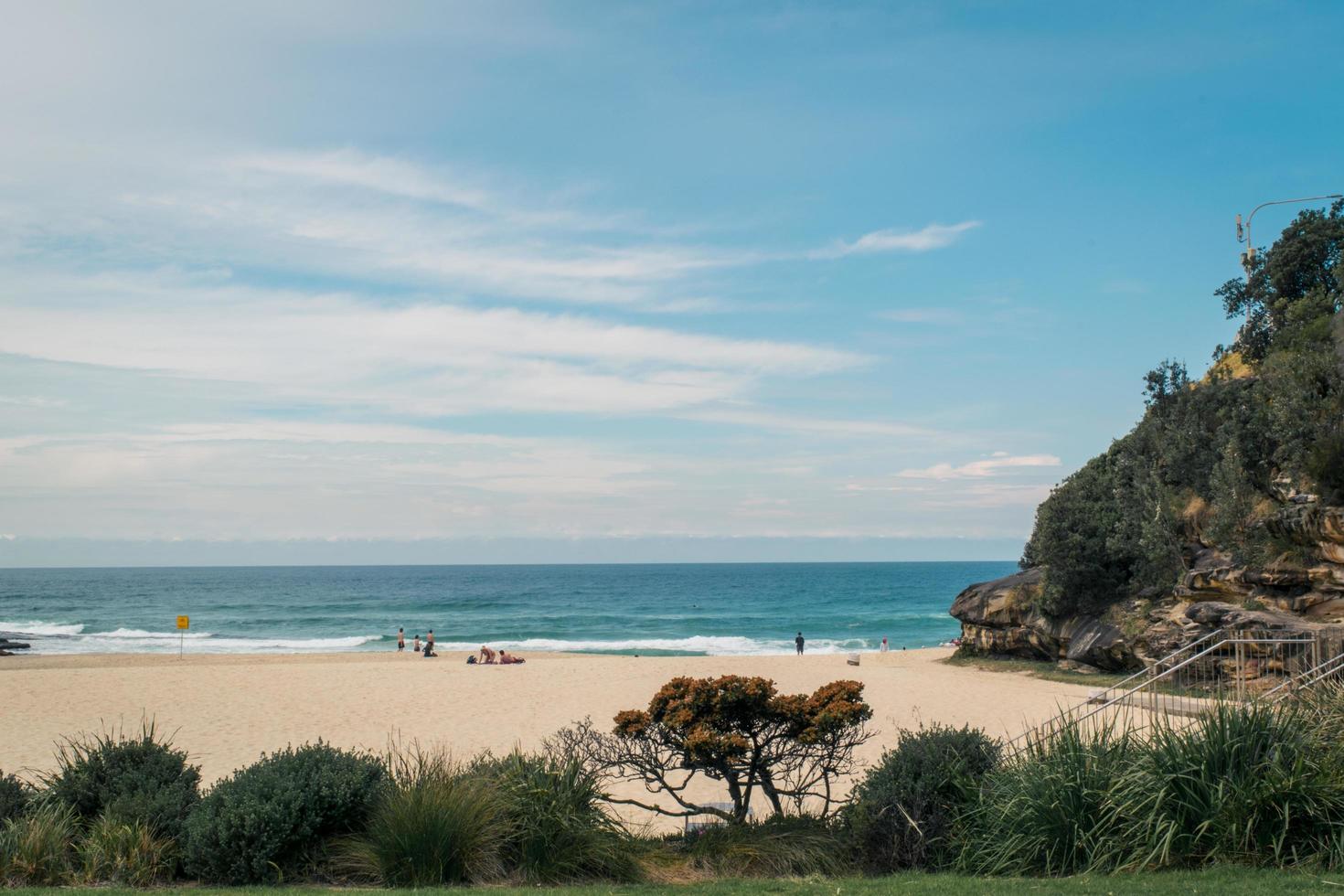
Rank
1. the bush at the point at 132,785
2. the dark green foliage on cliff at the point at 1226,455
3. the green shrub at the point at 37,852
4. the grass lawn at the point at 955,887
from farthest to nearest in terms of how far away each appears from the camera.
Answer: the dark green foliage on cliff at the point at 1226,455 → the bush at the point at 132,785 → the green shrub at the point at 37,852 → the grass lawn at the point at 955,887

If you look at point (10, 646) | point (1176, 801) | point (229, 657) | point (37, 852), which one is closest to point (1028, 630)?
point (1176, 801)

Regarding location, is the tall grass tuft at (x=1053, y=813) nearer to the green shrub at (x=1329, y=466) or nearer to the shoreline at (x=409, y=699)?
the shoreline at (x=409, y=699)

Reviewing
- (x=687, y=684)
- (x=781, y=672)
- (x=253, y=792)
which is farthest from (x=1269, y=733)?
(x=781, y=672)

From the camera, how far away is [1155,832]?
699cm

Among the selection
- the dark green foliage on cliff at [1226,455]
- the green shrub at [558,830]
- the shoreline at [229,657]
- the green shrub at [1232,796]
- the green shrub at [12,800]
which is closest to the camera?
the green shrub at [1232,796]

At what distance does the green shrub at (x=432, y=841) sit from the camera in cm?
745

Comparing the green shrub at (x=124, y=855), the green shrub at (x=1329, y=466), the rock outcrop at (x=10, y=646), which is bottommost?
the rock outcrop at (x=10, y=646)

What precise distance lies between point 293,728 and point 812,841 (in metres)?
13.8

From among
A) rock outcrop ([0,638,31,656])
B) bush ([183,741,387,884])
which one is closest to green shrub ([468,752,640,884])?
bush ([183,741,387,884])

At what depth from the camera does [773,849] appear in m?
8.24

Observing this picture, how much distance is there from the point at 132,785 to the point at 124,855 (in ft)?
3.42

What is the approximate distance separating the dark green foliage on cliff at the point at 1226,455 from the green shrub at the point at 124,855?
21552mm

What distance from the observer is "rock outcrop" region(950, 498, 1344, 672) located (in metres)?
19.3

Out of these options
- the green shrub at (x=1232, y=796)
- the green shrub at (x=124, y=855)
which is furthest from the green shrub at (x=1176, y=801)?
the green shrub at (x=124, y=855)
